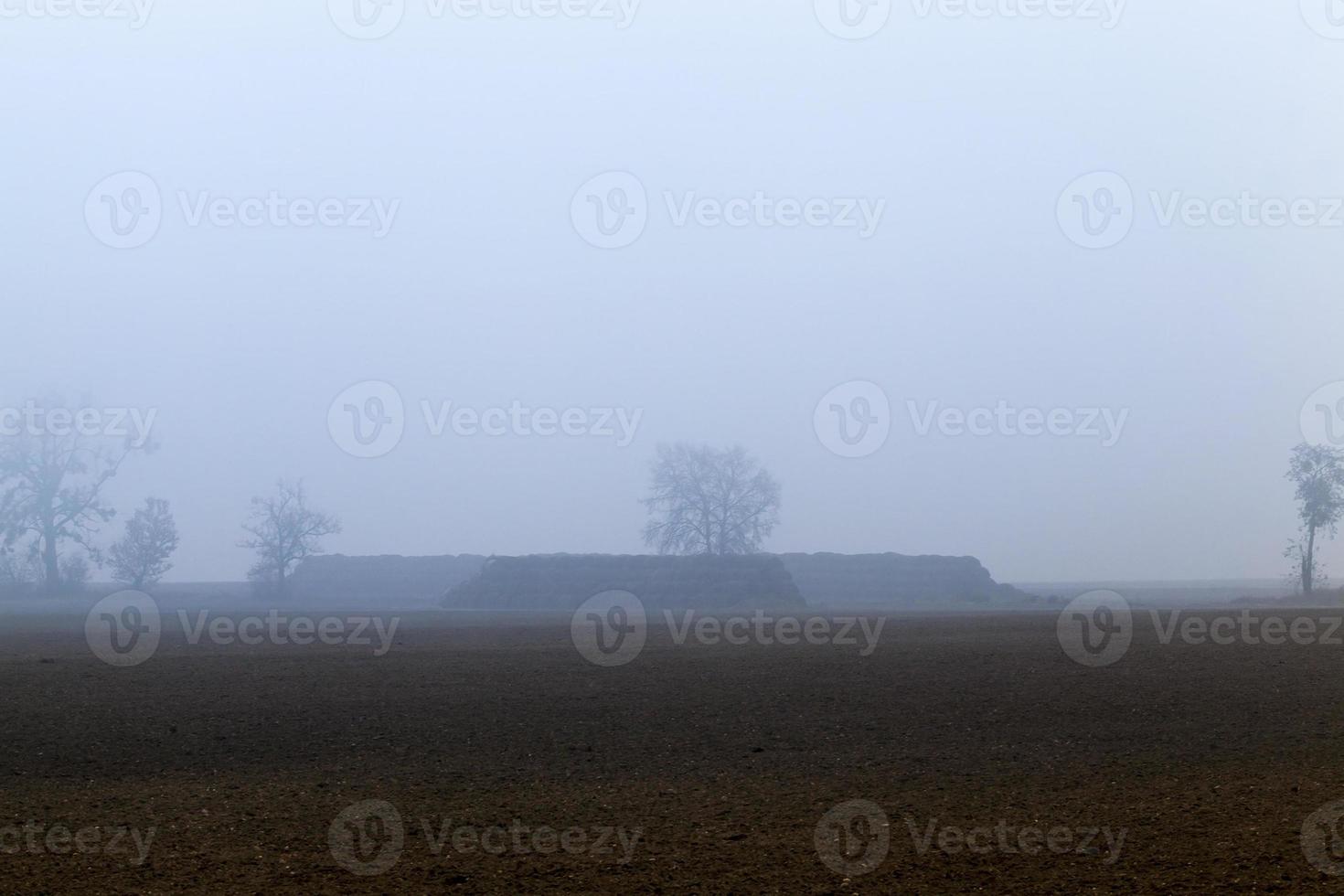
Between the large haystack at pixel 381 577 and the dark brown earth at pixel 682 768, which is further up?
the dark brown earth at pixel 682 768

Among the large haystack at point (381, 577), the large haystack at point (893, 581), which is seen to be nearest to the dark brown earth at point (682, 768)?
the large haystack at point (893, 581)

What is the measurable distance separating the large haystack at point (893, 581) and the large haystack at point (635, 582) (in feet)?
43.2

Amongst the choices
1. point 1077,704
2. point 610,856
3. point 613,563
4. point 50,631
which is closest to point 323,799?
point 610,856

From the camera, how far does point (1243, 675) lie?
2392 cm

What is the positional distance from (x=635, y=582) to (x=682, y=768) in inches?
2623

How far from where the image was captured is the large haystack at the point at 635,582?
7825 centimetres

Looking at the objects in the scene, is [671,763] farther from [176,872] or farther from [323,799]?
[176,872]

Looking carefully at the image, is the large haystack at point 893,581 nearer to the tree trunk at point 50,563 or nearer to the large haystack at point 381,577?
the large haystack at point 381,577

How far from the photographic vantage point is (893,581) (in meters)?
98.4

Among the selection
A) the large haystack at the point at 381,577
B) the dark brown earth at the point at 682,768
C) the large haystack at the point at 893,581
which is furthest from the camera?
the large haystack at the point at 381,577

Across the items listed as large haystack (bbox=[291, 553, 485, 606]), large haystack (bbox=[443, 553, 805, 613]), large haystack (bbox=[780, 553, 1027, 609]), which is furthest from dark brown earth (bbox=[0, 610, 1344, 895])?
→ large haystack (bbox=[291, 553, 485, 606])

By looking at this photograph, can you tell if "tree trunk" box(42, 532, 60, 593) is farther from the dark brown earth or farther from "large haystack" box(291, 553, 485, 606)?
the dark brown earth

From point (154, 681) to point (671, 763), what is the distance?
46.5 ft

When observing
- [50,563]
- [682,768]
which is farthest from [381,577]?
[682,768]
